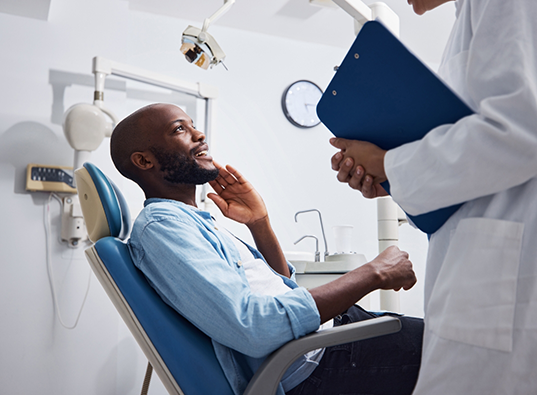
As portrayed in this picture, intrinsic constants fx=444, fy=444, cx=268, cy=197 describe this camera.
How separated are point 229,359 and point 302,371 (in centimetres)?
20

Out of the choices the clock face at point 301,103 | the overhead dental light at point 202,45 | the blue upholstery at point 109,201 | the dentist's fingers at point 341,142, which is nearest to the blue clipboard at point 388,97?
the dentist's fingers at point 341,142

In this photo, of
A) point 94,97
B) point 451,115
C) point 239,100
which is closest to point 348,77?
point 451,115

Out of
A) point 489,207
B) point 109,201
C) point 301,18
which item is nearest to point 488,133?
point 489,207

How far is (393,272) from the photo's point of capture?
1.00 m

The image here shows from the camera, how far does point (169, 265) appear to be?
90cm

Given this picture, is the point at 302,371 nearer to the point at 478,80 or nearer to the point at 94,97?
the point at 478,80

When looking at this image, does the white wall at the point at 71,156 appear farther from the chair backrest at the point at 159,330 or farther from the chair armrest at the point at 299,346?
the chair armrest at the point at 299,346

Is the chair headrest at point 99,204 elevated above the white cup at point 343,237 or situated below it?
above

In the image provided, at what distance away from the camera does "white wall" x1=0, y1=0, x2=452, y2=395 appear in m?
2.12

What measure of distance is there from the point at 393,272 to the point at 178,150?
69 centimetres

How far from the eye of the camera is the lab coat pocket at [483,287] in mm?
635

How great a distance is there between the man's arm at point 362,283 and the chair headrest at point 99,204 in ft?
1.57

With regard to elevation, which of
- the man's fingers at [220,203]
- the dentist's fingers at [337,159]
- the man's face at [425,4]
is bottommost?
the man's fingers at [220,203]

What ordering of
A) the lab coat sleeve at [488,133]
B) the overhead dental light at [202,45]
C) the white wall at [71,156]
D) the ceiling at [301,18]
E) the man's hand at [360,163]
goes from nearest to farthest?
the lab coat sleeve at [488,133] → the man's hand at [360,163] → the overhead dental light at [202,45] → the white wall at [71,156] → the ceiling at [301,18]
